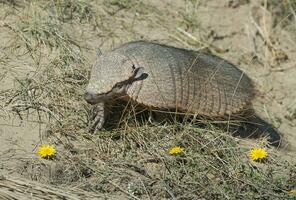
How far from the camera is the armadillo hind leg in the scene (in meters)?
5.46

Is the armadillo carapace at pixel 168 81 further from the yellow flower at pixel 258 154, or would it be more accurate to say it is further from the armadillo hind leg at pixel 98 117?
the yellow flower at pixel 258 154

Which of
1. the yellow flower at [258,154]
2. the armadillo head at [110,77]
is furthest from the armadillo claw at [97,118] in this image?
the yellow flower at [258,154]

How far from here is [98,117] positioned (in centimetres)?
548

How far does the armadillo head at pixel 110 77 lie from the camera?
5.21 metres

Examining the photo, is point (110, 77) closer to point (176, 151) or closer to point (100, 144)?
point (100, 144)

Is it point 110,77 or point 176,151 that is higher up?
Answer: point 110,77

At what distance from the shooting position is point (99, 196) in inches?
187

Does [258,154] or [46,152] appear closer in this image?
[46,152]

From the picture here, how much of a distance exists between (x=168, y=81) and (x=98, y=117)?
64cm

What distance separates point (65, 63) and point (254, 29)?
288 cm

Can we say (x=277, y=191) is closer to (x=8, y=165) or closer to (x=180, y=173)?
(x=180, y=173)

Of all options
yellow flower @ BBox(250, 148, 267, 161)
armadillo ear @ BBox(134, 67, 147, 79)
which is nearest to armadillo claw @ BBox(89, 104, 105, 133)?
armadillo ear @ BBox(134, 67, 147, 79)

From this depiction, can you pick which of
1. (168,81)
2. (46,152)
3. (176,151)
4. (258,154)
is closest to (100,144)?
(46,152)

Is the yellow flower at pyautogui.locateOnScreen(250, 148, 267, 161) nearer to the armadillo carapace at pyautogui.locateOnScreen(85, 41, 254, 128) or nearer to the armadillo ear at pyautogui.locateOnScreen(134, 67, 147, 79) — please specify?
the armadillo carapace at pyautogui.locateOnScreen(85, 41, 254, 128)
